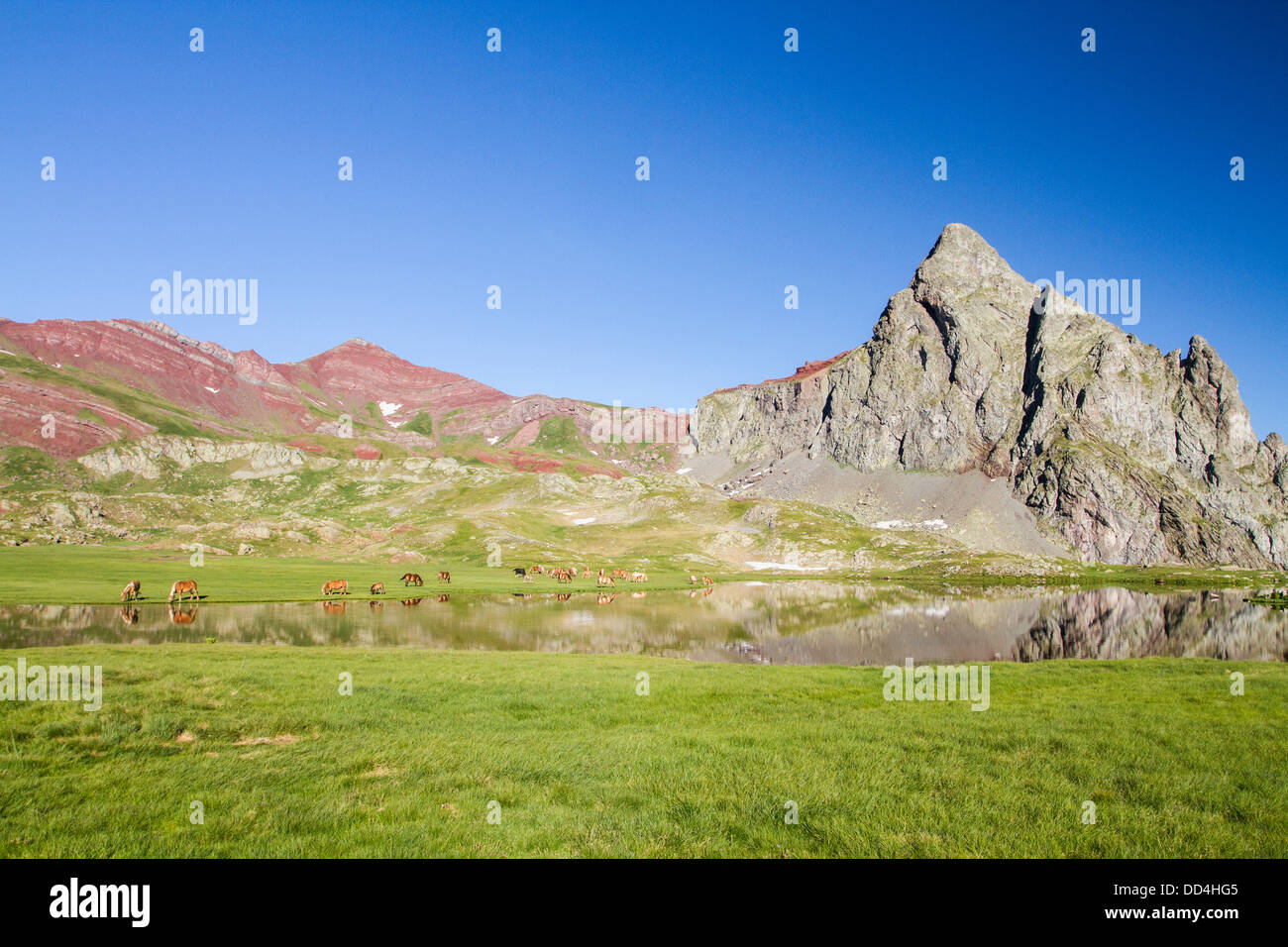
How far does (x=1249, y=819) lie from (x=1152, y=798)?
1.39 meters

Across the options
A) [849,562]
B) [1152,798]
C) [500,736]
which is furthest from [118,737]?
[849,562]

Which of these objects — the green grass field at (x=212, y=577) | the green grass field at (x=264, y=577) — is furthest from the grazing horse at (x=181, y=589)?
the green grass field at (x=212, y=577)

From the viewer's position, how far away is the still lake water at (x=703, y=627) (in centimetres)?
4281

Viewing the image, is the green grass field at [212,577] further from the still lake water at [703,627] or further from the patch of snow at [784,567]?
the patch of snow at [784,567]

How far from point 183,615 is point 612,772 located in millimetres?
48026

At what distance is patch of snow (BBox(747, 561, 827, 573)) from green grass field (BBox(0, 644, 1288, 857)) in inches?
4991

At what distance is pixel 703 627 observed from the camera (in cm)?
5831

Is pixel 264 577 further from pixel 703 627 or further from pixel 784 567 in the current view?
pixel 784 567

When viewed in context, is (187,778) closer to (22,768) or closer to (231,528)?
(22,768)

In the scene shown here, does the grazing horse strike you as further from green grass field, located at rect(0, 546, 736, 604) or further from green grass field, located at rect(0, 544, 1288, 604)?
green grass field, located at rect(0, 546, 736, 604)
